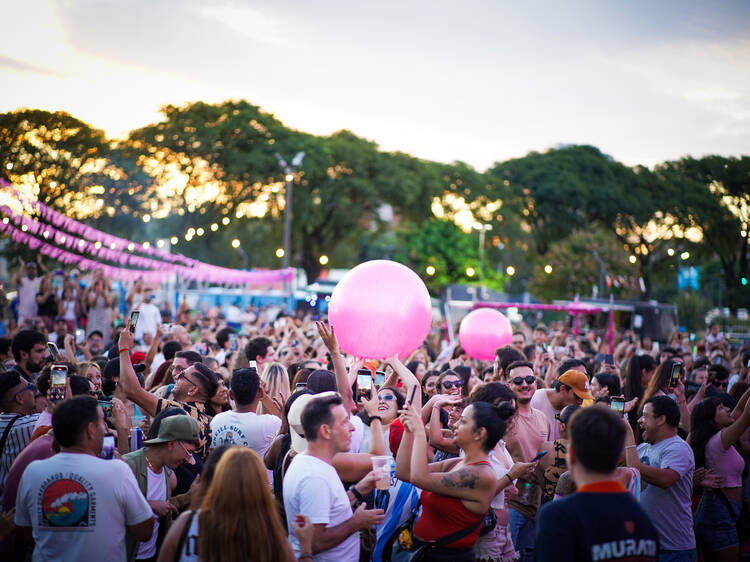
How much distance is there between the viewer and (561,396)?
6371 mm

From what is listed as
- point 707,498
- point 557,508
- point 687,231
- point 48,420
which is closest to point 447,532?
point 557,508

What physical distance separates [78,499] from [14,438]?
167 centimetres

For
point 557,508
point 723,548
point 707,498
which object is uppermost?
point 557,508

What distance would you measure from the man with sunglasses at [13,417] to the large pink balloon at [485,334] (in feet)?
23.4

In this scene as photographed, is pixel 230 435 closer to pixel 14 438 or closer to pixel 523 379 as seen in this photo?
pixel 14 438

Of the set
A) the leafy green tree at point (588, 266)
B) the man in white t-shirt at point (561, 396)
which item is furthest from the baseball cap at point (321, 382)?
the leafy green tree at point (588, 266)

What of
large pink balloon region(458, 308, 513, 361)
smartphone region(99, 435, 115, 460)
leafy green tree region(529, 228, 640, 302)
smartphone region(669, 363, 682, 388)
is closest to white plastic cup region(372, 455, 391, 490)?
smartphone region(99, 435, 115, 460)

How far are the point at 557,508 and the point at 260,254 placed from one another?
4833 cm

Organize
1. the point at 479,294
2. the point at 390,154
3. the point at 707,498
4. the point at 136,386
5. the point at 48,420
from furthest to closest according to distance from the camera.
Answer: the point at 390,154, the point at 479,294, the point at 707,498, the point at 136,386, the point at 48,420

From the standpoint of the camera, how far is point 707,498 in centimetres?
599

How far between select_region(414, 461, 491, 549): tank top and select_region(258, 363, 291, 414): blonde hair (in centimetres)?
226

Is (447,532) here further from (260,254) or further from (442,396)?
(260,254)

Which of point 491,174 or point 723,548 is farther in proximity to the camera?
point 491,174

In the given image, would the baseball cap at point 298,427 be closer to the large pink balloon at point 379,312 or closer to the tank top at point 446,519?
the tank top at point 446,519
